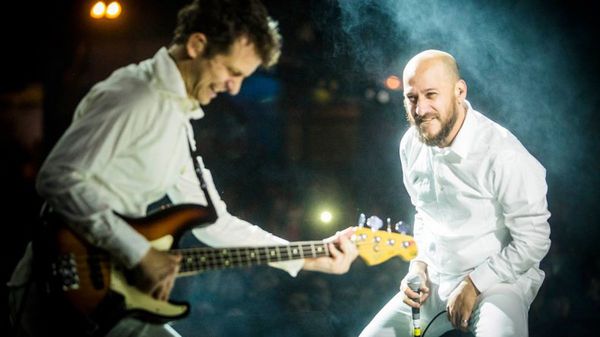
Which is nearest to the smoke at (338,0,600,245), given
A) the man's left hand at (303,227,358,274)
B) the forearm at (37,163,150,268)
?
the man's left hand at (303,227,358,274)

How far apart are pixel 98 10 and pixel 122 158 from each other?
7.60 ft

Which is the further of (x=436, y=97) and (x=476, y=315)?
(x=436, y=97)

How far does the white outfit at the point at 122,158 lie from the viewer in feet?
8.61

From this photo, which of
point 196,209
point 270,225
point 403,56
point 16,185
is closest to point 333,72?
point 403,56

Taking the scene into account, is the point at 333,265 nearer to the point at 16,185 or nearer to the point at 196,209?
the point at 196,209

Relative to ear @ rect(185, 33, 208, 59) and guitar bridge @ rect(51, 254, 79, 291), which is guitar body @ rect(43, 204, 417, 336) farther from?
ear @ rect(185, 33, 208, 59)

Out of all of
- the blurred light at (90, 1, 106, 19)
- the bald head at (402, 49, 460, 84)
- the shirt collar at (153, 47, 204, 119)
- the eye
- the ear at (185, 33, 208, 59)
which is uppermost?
the blurred light at (90, 1, 106, 19)

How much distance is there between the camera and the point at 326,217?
16.7 feet

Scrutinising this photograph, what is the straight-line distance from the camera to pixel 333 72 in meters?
5.04

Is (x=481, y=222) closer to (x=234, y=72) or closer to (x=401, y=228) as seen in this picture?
(x=401, y=228)

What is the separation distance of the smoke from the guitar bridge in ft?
10.3

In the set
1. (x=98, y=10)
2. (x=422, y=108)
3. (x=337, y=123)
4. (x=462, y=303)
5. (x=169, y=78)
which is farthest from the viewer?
(x=337, y=123)

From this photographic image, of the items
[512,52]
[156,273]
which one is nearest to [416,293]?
[156,273]

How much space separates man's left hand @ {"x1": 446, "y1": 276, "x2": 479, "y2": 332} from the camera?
3.30m
